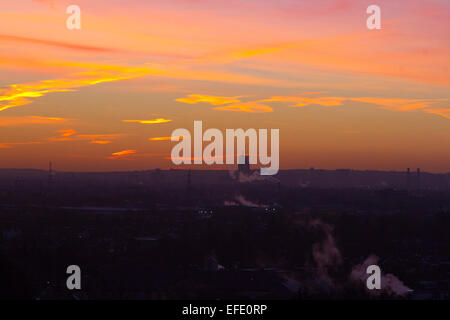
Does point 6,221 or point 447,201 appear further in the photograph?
point 447,201

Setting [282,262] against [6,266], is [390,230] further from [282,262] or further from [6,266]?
[6,266]

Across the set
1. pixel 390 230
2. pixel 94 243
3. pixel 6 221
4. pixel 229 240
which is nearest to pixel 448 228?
pixel 390 230

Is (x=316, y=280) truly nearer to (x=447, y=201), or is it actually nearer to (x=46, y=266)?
(x=46, y=266)
